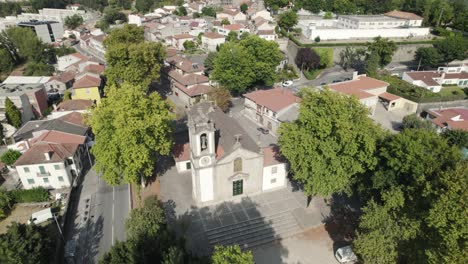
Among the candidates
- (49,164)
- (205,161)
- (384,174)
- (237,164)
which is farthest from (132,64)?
(384,174)

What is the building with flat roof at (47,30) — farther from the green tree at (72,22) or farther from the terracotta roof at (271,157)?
the terracotta roof at (271,157)

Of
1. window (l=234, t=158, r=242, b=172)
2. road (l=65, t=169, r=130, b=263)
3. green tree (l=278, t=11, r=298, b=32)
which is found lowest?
road (l=65, t=169, r=130, b=263)

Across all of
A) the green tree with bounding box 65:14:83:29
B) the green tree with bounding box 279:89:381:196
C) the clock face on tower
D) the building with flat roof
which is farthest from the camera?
the green tree with bounding box 65:14:83:29

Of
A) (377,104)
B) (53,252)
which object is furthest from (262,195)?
(377,104)

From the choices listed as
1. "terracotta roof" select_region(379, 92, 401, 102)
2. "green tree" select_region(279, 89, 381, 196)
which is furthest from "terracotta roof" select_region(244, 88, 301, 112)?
"terracotta roof" select_region(379, 92, 401, 102)

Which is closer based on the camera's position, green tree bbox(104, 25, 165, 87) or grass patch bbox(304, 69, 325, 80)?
green tree bbox(104, 25, 165, 87)

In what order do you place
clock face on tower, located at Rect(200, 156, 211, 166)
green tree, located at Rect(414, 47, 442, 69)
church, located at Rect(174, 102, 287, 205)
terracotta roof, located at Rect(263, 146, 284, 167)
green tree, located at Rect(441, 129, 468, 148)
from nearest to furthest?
church, located at Rect(174, 102, 287, 205)
clock face on tower, located at Rect(200, 156, 211, 166)
terracotta roof, located at Rect(263, 146, 284, 167)
green tree, located at Rect(441, 129, 468, 148)
green tree, located at Rect(414, 47, 442, 69)

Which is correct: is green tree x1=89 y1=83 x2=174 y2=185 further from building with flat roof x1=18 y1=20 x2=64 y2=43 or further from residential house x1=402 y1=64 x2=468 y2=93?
building with flat roof x1=18 y1=20 x2=64 y2=43

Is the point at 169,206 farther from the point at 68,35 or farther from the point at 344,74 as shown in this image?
the point at 68,35

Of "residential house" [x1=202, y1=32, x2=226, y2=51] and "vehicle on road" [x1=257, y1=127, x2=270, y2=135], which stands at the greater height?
"residential house" [x1=202, y1=32, x2=226, y2=51]
